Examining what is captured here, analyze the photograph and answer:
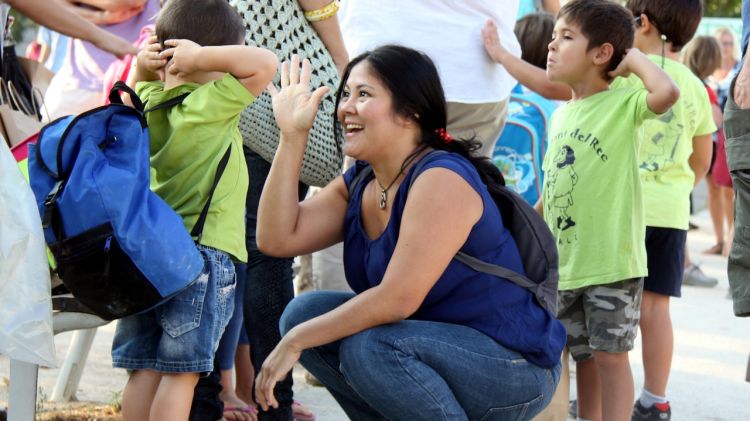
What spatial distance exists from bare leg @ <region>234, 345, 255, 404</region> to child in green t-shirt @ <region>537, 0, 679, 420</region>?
50.7 inches

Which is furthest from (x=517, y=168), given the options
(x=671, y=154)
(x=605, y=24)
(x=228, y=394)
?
(x=228, y=394)

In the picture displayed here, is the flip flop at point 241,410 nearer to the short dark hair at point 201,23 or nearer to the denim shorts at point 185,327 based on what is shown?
the denim shorts at point 185,327

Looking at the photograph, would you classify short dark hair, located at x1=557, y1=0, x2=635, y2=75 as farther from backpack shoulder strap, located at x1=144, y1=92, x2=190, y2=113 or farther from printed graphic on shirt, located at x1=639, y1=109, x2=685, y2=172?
backpack shoulder strap, located at x1=144, y1=92, x2=190, y2=113

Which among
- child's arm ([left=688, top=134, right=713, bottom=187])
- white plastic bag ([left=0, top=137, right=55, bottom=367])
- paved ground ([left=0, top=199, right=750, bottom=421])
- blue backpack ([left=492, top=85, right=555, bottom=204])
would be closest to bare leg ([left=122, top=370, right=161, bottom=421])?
white plastic bag ([left=0, top=137, right=55, bottom=367])

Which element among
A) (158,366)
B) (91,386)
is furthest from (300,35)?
(91,386)

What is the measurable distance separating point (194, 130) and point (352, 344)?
767 mm

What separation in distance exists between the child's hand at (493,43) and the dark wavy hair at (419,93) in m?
1.15

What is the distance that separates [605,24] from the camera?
155 inches

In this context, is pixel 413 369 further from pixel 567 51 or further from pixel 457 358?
pixel 567 51

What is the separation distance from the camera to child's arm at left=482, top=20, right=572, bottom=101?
14.0 feet

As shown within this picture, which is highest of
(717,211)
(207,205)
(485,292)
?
(207,205)

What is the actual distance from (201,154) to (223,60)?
0.91ft

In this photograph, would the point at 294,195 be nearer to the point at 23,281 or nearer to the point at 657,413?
the point at 23,281

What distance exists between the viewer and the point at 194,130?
317 cm
